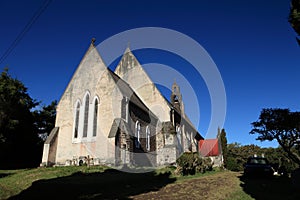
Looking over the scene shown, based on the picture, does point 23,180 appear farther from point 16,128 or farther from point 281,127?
point 281,127

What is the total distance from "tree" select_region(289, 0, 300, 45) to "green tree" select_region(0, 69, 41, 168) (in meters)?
25.1

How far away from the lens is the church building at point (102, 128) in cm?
1788

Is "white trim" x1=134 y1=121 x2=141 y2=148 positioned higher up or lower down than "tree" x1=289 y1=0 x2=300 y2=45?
lower down

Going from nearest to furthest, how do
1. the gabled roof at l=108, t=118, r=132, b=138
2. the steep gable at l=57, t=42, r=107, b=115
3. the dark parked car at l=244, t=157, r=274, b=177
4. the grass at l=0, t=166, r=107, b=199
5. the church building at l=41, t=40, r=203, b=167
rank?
the grass at l=0, t=166, r=107, b=199 → the dark parked car at l=244, t=157, r=274, b=177 → the gabled roof at l=108, t=118, r=132, b=138 → the church building at l=41, t=40, r=203, b=167 → the steep gable at l=57, t=42, r=107, b=115

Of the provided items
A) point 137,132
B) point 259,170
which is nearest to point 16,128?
point 137,132

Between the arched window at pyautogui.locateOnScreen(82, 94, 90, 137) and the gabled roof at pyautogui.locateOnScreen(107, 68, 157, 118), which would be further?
the gabled roof at pyautogui.locateOnScreen(107, 68, 157, 118)

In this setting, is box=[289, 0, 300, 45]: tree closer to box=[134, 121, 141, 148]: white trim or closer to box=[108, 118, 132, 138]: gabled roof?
box=[108, 118, 132, 138]: gabled roof

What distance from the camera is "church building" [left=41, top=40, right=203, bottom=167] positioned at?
17.9m

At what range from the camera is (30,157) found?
26.8 meters

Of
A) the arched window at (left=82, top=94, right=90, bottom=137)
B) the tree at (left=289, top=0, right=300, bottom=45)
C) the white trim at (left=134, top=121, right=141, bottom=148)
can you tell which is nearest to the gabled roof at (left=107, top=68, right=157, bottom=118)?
the white trim at (left=134, top=121, right=141, bottom=148)

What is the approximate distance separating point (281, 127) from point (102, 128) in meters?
15.9

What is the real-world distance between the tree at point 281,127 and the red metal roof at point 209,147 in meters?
15.2

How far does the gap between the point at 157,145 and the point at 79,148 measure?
352 inches

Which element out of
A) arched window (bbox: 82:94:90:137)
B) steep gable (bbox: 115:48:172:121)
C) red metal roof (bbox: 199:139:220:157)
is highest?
steep gable (bbox: 115:48:172:121)
